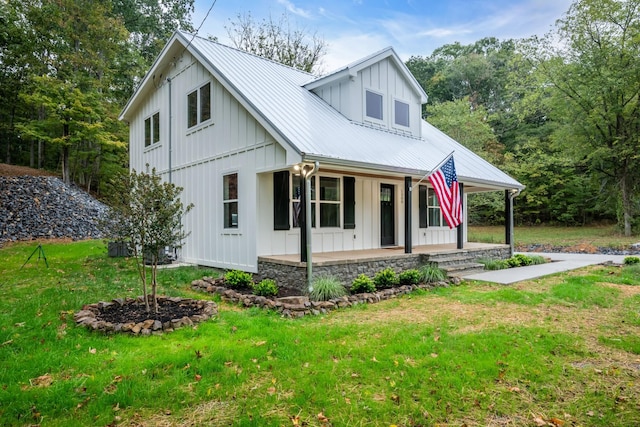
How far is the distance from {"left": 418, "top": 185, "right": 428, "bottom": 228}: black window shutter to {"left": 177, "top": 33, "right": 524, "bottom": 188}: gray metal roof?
138cm

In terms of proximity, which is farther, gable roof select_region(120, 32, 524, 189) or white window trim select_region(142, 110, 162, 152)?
white window trim select_region(142, 110, 162, 152)

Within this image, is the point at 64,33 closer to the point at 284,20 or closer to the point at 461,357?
the point at 284,20

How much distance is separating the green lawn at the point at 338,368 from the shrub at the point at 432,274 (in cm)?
192

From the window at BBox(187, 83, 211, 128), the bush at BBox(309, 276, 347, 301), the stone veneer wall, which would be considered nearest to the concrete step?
the stone veneer wall

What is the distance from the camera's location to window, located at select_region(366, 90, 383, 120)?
10281 mm

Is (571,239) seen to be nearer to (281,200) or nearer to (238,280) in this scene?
(281,200)

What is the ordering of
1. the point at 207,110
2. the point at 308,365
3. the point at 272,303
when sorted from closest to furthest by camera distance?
the point at 308,365
the point at 272,303
the point at 207,110

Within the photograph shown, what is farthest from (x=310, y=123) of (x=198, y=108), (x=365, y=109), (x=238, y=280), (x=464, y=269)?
(x=464, y=269)

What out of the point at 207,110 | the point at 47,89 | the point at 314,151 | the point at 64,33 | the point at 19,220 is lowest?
the point at 19,220

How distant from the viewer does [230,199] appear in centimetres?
858

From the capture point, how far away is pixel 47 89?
19078mm

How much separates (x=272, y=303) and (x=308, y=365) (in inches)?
94.2

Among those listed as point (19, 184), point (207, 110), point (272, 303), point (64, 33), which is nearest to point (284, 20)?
point (64, 33)

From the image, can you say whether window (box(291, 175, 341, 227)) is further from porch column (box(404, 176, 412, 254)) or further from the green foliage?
the green foliage
